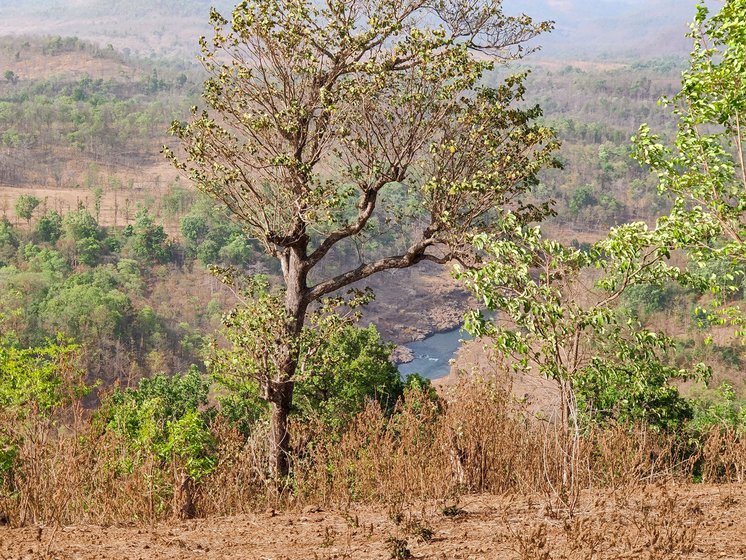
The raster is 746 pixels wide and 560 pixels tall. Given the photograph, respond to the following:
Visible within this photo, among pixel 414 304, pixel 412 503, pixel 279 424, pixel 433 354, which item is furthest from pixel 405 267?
pixel 414 304

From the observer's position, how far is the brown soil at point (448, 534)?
371 centimetres

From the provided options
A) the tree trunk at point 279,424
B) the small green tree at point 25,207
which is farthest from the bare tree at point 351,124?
the small green tree at point 25,207

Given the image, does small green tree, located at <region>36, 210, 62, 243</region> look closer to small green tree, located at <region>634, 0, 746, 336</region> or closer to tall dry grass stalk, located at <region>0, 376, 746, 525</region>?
tall dry grass stalk, located at <region>0, 376, 746, 525</region>

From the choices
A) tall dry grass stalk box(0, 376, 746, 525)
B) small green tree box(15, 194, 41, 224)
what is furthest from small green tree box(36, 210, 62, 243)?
tall dry grass stalk box(0, 376, 746, 525)

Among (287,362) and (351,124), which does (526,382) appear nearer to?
(287,362)

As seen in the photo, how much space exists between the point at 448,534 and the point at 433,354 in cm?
5670

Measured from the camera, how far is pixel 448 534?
4.31 m

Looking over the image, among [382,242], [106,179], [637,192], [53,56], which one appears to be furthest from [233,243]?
[53,56]

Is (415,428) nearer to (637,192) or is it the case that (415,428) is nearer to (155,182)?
(155,182)

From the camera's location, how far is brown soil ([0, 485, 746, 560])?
3.71m

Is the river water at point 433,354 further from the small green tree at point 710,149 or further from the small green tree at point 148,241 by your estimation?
the small green tree at point 710,149

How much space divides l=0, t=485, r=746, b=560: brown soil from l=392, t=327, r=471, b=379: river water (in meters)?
46.5

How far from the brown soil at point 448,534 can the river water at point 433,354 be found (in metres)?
46.5

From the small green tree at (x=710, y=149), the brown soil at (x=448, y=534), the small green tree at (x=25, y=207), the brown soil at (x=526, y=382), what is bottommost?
the brown soil at (x=448, y=534)
